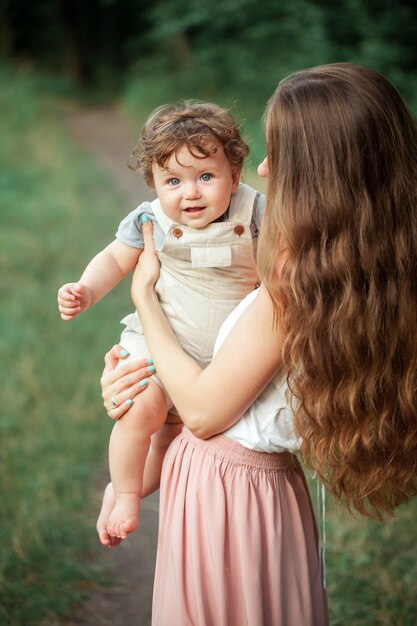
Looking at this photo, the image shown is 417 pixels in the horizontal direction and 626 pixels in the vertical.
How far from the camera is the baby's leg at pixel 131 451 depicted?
198 centimetres

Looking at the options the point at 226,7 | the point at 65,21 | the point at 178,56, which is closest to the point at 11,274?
the point at 226,7

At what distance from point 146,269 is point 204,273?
6.2 inches

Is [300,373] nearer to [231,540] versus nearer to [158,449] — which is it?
[231,540]

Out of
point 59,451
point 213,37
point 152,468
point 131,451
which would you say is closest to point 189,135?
point 131,451

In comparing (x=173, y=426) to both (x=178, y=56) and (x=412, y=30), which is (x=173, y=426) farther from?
(x=178, y=56)

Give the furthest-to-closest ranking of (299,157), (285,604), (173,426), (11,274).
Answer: (11,274)
(173,426)
(285,604)
(299,157)

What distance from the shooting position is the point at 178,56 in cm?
1467

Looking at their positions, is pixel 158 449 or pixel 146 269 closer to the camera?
pixel 146 269

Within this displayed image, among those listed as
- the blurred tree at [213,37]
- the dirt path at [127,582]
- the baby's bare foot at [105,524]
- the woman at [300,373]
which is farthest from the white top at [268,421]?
the blurred tree at [213,37]

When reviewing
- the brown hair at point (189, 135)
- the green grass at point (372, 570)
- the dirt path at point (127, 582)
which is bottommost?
the green grass at point (372, 570)

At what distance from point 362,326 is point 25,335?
427 centimetres

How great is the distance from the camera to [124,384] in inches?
77.9

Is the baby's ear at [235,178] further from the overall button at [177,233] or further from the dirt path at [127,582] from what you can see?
the dirt path at [127,582]

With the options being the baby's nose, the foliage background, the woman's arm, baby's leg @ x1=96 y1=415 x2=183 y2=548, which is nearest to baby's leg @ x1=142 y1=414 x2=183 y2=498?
baby's leg @ x1=96 y1=415 x2=183 y2=548
